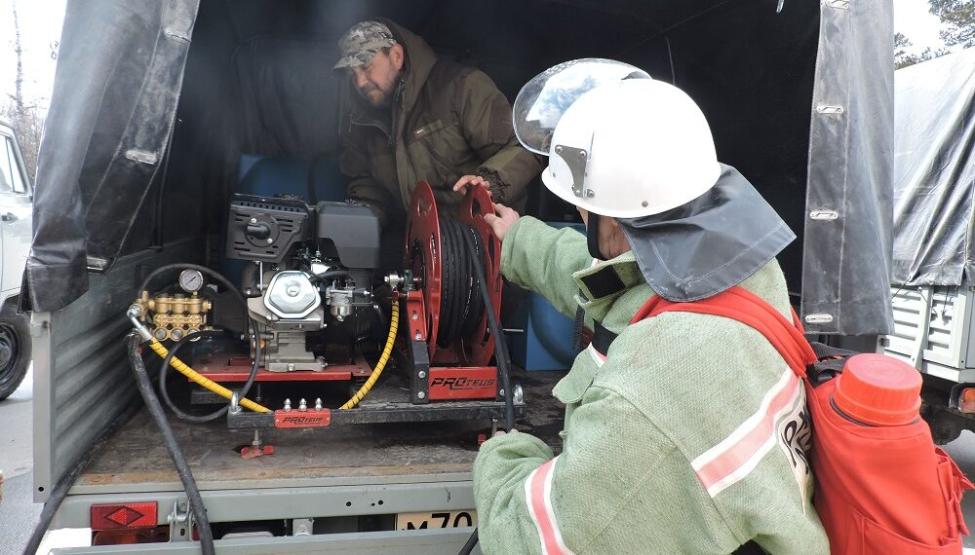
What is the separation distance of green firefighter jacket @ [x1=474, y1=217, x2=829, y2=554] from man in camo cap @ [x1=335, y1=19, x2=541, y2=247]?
231 cm

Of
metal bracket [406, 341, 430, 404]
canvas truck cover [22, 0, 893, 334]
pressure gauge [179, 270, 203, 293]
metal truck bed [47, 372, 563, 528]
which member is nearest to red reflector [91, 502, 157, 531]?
metal truck bed [47, 372, 563, 528]

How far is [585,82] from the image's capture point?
2490 millimetres

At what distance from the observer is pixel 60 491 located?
195cm

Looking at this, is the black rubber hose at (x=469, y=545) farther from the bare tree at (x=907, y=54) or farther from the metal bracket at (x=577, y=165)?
the bare tree at (x=907, y=54)

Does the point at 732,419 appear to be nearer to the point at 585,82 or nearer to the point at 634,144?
the point at 634,144

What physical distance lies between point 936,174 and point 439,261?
4.24 metres

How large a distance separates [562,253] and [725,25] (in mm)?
1802

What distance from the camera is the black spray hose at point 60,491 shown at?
1855mm

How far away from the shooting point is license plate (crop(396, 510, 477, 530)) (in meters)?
2.21

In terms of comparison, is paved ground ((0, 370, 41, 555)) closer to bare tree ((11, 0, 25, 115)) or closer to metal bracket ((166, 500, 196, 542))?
metal bracket ((166, 500, 196, 542))

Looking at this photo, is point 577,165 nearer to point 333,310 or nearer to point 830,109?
point 830,109

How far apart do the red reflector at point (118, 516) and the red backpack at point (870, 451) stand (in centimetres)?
165

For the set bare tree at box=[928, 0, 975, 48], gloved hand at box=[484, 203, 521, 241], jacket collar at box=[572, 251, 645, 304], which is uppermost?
bare tree at box=[928, 0, 975, 48]

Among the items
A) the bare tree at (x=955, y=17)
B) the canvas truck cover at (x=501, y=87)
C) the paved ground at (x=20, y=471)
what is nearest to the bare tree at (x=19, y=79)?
the paved ground at (x=20, y=471)
